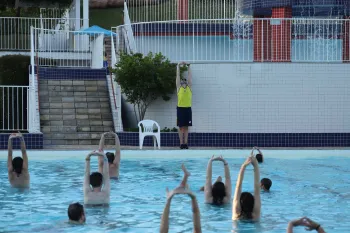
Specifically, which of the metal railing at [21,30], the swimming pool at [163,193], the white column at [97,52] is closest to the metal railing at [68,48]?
the white column at [97,52]

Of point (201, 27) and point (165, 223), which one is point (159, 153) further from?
point (165, 223)

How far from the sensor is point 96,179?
12.2 metres

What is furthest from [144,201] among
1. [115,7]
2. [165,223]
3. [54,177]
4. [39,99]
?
[115,7]

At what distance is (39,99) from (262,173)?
8.70 meters

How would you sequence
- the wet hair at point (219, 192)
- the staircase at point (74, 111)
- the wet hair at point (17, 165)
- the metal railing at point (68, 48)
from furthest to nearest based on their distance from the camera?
the metal railing at point (68, 48)
the staircase at point (74, 111)
the wet hair at point (17, 165)
the wet hair at point (219, 192)

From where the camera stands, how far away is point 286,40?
78.3 feet

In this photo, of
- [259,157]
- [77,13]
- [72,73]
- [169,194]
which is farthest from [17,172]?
[77,13]

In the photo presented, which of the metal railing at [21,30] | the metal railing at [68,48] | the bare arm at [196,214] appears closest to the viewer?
the bare arm at [196,214]

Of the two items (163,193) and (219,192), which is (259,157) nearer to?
(163,193)

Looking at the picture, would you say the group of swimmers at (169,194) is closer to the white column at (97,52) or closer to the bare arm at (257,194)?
the bare arm at (257,194)

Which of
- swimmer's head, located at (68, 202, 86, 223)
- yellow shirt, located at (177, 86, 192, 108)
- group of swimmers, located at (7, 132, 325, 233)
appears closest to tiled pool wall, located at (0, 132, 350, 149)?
yellow shirt, located at (177, 86, 192, 108)

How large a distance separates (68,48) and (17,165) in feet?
52.8

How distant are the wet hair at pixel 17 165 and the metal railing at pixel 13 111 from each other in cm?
801

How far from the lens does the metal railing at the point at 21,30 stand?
101 ft
